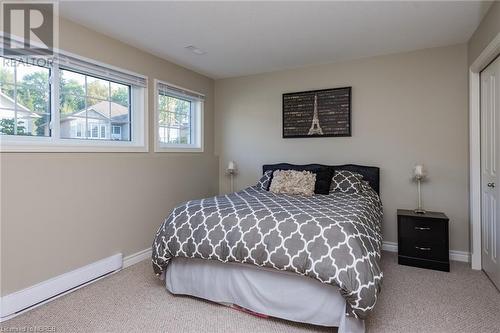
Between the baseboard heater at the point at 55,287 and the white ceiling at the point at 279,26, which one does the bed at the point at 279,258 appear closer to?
the baseboard heater at the point at 55,287

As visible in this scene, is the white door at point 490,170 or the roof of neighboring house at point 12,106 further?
the white door at point 490,170

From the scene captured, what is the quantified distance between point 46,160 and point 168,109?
5.58ft

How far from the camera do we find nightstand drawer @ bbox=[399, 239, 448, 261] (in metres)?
2.88

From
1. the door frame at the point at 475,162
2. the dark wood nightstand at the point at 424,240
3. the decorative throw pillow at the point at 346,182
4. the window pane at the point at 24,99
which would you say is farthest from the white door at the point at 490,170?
the window pane at the point at 24,99

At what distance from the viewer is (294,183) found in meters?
3.22

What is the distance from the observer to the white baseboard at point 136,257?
121 inches

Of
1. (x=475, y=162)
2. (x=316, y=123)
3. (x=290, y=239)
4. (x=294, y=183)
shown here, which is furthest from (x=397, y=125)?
(x=290, y=239)

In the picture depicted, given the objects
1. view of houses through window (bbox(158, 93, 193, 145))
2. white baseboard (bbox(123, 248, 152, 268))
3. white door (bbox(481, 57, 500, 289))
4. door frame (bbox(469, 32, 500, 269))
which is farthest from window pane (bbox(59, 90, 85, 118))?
door frame (bbox(469, 32, 500, 269))

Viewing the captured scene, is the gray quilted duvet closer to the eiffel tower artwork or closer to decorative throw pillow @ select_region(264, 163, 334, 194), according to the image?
decorative throw pillow @ select_region(264, 163, 334, 194)

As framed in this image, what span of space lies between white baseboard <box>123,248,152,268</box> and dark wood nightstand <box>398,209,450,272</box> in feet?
9.13

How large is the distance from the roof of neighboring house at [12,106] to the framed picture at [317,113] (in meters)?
2.87

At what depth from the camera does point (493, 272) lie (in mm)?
2562

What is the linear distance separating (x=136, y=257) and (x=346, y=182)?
248 cm

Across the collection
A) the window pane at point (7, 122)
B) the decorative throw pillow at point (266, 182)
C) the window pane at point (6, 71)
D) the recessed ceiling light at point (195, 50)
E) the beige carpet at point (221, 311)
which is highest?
the recessed ceiling light at point (195, 50)
